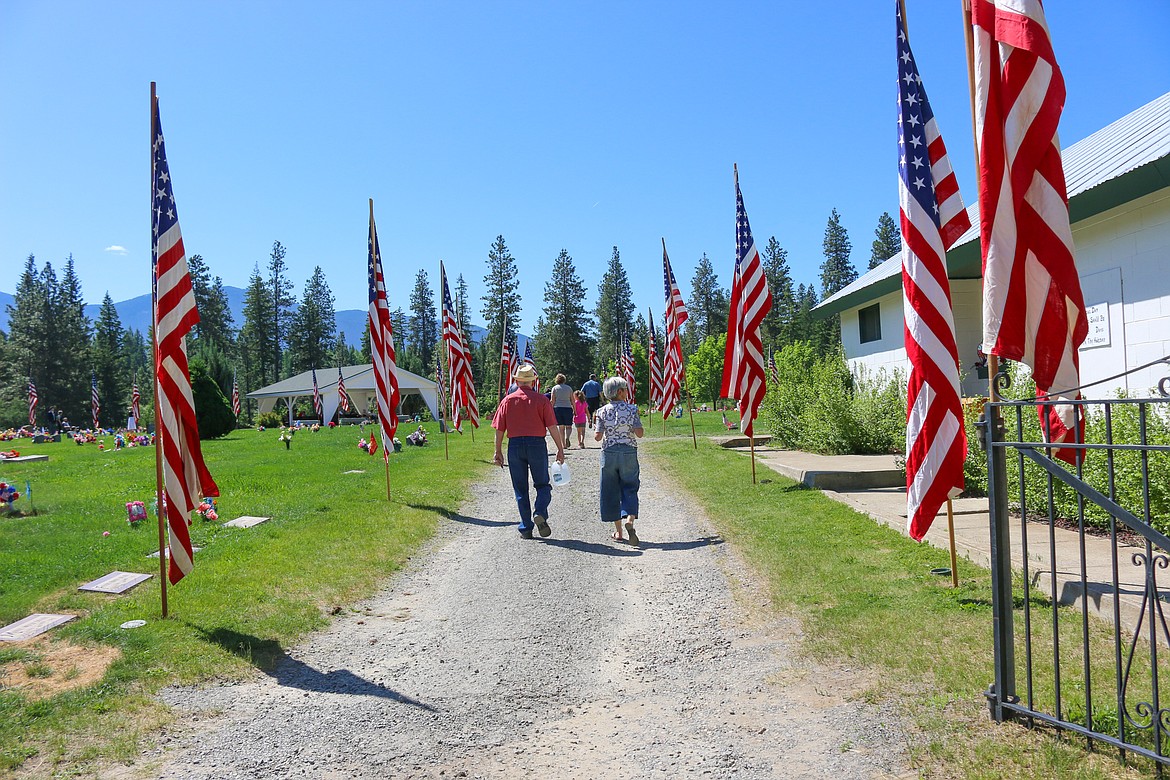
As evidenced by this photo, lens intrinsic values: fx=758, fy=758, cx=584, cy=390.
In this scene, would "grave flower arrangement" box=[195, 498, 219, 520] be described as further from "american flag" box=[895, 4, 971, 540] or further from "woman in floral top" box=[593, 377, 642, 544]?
"american flag" box=[895, 4, 971, 540]

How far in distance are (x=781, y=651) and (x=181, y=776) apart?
3.55 metres

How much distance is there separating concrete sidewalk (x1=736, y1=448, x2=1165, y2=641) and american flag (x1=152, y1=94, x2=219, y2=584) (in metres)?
6.10

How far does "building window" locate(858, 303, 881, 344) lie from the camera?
1817cm

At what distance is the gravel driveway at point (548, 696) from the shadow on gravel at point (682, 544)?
110 cm

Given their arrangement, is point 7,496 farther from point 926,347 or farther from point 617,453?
point 926,347

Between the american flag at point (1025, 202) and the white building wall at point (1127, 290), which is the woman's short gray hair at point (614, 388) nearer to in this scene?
the white building wall at point (1127, 290)

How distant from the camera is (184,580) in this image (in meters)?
6.93

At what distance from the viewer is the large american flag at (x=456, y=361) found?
20359 millimetres

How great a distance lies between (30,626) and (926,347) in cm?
706

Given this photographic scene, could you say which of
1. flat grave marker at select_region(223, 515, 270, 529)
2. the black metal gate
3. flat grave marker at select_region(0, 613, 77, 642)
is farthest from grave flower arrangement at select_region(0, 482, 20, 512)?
the black metal gate

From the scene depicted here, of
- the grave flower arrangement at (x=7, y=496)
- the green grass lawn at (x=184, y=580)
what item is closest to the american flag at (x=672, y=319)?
the green grass lawn at (x=184, y=580)

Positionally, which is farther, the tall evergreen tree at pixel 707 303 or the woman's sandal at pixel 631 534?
the tall evergreen tree at pixel 707 303

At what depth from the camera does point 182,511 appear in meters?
6.24

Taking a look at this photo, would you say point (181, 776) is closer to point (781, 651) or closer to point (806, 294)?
point (781, 651)
